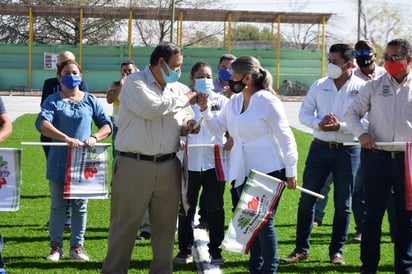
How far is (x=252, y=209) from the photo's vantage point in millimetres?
6359

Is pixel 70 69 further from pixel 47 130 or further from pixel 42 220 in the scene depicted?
pixel 42 220

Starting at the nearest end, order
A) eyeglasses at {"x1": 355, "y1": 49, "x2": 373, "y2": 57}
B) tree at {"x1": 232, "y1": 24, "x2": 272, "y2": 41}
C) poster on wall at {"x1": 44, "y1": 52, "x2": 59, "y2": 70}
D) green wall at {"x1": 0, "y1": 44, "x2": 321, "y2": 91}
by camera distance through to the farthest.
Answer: eyeglasses at {"x1": 355, "y1": 49, "x2": 373, "y2": 57}
poster on wall at {"x1": 44, "y1": 52, "x2": 59, "y2": 70}
green wall at {"x1": 0, "y1": 44, "x2": 321, "y2": 91}
tree at {"x1": 232, "y1": 24, "x2": 272, "y2": 41}

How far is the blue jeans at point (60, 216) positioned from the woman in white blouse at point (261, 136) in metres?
2.03

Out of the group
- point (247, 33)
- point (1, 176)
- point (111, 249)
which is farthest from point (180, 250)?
point (247, 33)

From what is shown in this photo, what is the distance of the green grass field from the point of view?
7.60m

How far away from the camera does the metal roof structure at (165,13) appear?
42688mm

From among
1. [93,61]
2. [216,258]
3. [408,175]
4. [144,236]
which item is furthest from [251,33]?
[408,175]

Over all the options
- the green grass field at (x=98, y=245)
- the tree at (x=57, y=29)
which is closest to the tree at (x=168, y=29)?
the tree at (x=57, y=29)

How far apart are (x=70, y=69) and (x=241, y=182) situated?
226cm

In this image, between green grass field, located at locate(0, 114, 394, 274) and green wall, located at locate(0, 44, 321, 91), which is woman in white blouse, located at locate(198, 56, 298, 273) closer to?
green grass field, located at locate(0, 114, 394, 274)

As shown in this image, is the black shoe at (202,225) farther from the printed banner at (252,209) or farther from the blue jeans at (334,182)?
the printed banner at (252,209)

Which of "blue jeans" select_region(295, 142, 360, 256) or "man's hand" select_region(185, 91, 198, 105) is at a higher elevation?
"man's hand" select_region(185, 91, 198, 105)

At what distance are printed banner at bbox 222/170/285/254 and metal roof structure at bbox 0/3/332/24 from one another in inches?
1449

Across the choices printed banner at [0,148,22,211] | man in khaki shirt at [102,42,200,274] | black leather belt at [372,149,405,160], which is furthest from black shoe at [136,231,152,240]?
black leather belt at [372,149,405,160]
